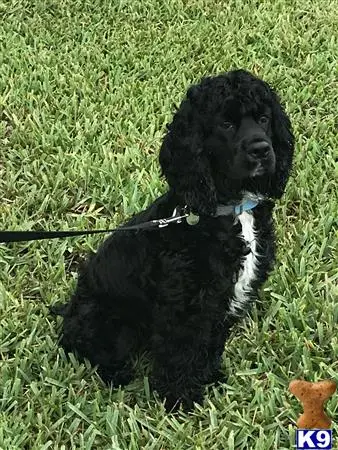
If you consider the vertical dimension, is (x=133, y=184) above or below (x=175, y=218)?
below

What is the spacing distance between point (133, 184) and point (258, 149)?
215 centimetres

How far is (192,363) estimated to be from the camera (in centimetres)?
323

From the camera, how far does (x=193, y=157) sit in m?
2.82

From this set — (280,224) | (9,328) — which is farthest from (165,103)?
(9,328)

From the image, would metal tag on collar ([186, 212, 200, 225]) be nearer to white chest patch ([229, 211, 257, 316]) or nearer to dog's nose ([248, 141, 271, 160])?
white chest patch ([229, 211, 257, 316])

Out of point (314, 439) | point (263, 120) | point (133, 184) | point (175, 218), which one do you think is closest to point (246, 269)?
point (175, 218)

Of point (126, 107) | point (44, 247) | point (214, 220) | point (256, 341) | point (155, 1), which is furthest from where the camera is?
point (155, 1)

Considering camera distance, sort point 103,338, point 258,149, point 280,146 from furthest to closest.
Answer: point 103,338 → point 280,146 → point 258,149

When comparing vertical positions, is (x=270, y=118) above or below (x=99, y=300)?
above

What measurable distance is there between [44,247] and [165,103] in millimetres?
2038

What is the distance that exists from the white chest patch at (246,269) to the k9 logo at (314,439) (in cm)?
64

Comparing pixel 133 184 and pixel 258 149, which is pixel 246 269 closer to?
pixel 258 149

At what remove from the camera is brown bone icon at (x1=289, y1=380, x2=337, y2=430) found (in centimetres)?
276

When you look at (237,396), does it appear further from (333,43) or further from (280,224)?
(333,43)
